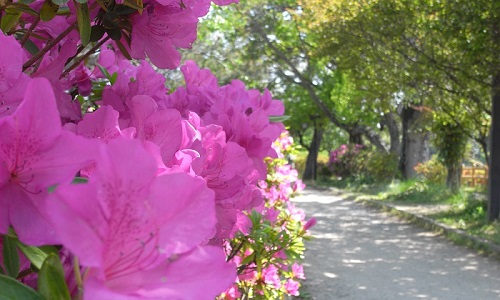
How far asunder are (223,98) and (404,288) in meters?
6.87

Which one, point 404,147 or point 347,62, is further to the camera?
point 404,147

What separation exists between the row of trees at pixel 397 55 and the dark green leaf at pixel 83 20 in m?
10.4

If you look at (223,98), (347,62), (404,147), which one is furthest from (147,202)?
(404,147)

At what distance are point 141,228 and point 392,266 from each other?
9306 mm

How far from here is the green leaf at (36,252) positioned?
68 centimetres

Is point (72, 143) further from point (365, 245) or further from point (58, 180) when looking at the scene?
point (365, 245)

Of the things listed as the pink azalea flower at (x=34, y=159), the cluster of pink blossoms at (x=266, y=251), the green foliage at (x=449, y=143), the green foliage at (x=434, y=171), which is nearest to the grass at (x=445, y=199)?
the green foliage at (x=449, y=143)

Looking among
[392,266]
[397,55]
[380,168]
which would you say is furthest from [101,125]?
[380,168]

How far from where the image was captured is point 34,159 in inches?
25.0

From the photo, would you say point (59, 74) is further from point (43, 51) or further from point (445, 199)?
point (445, 199)

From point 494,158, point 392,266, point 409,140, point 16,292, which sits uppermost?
point 409,140

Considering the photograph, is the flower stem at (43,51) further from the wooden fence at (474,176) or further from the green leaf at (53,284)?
the wooden fence at (474,176)

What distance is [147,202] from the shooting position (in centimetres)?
56

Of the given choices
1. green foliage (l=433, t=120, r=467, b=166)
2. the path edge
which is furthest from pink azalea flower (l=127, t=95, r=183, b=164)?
green foliage (l=433, t=120, r=467, b=166)
